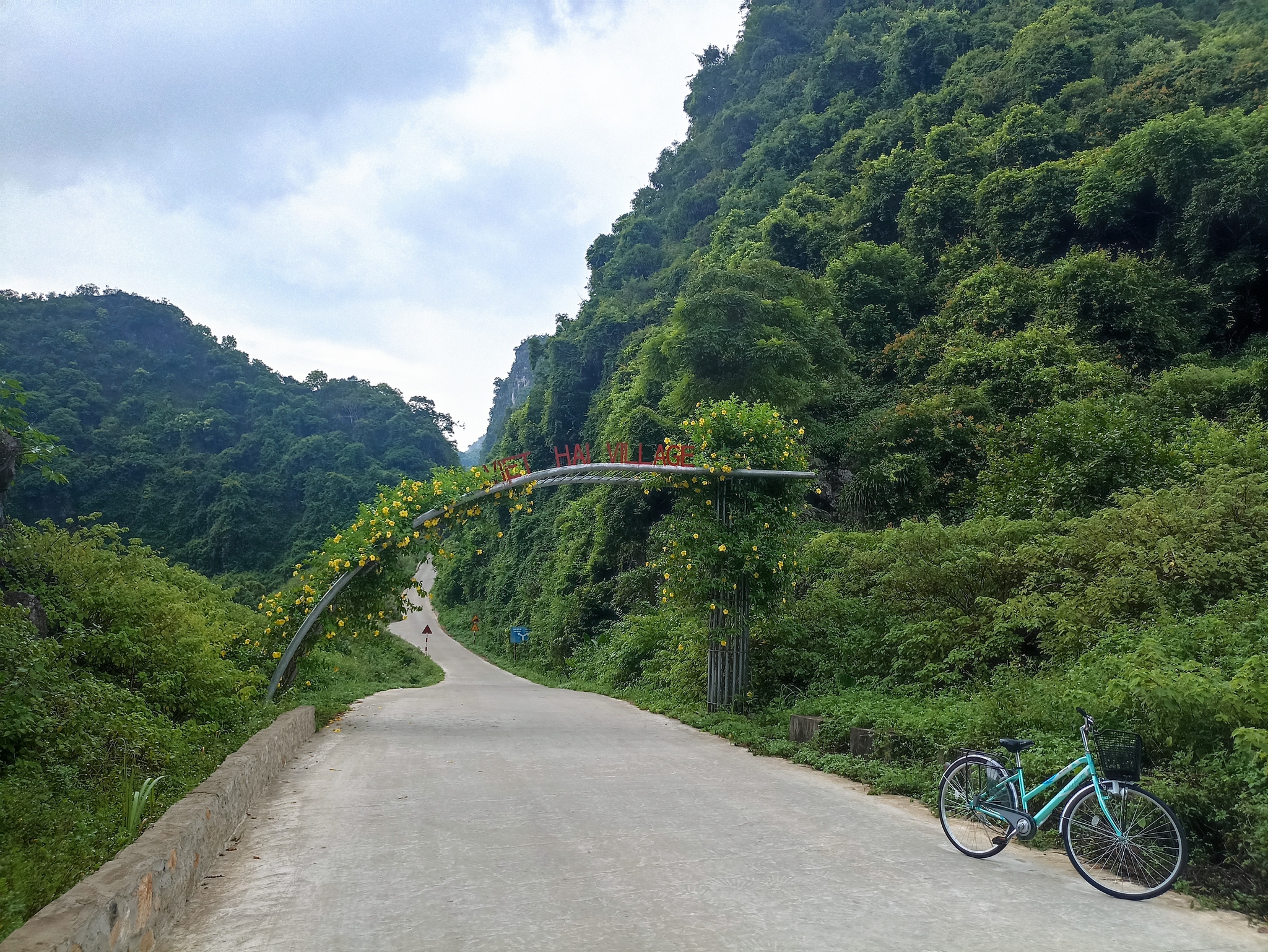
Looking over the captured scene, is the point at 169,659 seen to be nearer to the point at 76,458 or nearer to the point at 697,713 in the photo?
the point at 697,713

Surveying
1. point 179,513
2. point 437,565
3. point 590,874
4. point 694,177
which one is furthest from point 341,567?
point 694,177

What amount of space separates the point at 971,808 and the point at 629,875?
2203mm

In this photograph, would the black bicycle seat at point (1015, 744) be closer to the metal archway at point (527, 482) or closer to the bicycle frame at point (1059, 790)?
the bicycle frame at point (1059, 790)

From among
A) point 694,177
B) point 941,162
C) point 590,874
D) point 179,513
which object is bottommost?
point 590,874

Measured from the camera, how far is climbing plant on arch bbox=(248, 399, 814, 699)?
1102 centimetres

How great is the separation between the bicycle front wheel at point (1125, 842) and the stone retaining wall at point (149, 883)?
15.0ft

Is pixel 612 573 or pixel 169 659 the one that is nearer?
pixel 169 659

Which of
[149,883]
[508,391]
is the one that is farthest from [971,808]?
[508,391]

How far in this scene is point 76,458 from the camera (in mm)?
35469

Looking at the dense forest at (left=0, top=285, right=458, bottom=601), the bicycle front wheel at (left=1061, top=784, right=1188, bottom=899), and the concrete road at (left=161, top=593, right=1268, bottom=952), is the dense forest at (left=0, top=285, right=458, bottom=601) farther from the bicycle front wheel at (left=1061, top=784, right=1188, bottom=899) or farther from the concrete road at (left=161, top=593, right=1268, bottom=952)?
the bicycle front wheel at (left=1061, top=784, right=1188, bottom=899)

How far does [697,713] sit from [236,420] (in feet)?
134

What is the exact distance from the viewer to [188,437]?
40312 mm

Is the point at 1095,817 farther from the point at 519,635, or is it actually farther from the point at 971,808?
the point at 519,635

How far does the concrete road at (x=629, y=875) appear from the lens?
3.66 meters
